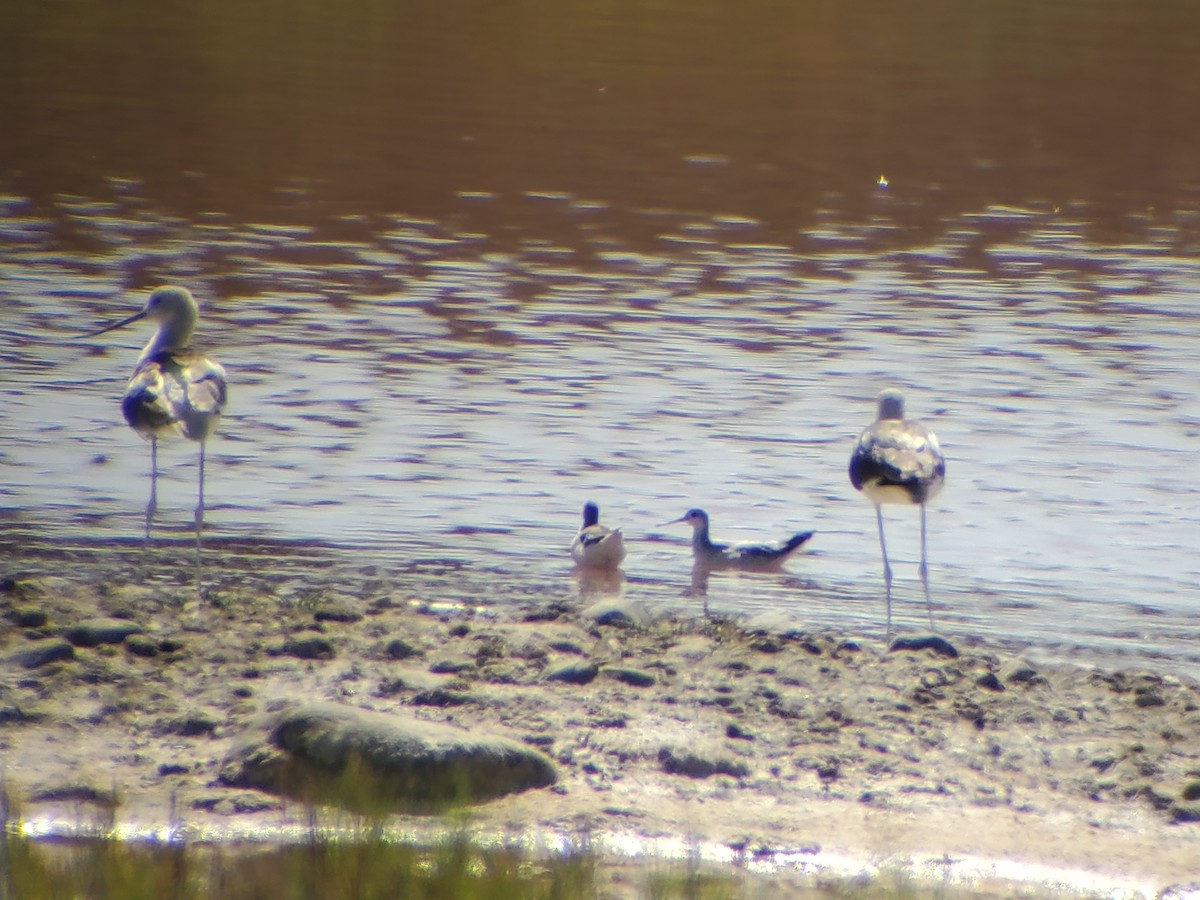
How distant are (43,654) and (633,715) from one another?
2.39m

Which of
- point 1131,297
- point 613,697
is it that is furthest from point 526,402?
point 1131,297

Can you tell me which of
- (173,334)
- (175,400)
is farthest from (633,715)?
(173,334)

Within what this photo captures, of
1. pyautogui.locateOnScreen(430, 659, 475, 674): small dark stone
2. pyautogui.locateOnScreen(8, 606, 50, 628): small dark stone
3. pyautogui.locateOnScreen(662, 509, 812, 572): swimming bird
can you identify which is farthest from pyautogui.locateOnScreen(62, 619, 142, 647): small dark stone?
pyautogui.locateOnScreen(662, 509, 812, 572): swimming bird

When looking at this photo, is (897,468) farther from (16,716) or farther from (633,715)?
(16,716)

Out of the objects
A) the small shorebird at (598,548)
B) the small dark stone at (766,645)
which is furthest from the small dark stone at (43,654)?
the small shorebird at (598,548)

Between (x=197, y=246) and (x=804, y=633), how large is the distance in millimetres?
12893

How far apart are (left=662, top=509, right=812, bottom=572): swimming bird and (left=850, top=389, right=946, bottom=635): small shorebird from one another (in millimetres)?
596

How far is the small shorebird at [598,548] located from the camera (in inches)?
403

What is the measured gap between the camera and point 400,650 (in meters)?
8.41

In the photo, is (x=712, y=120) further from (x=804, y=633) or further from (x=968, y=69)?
(x=804, y=633)

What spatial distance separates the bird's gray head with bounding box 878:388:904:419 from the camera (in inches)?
437

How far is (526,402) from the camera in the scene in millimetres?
14344

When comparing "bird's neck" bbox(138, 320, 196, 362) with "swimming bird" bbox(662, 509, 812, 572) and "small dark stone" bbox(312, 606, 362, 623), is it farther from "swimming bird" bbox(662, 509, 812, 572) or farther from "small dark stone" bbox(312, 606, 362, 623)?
"small dark stone" bbox(312, 606, 362, 623)

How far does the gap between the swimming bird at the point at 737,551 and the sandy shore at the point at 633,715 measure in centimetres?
105
